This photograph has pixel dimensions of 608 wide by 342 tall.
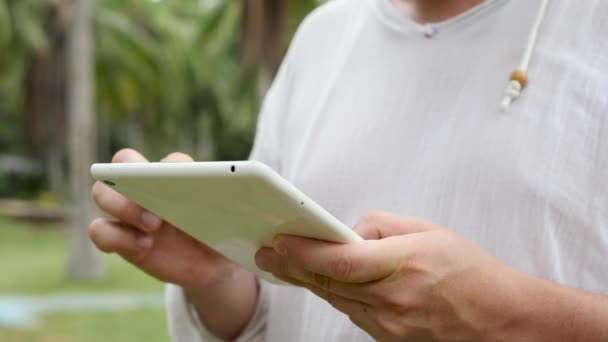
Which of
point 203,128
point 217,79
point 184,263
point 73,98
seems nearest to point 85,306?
point 73,98

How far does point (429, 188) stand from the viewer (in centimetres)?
85

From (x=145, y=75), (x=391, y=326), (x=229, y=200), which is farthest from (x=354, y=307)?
(x=145, y=75)

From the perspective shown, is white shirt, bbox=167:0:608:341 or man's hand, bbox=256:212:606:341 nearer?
man's hand, bbox=256:212:606:341

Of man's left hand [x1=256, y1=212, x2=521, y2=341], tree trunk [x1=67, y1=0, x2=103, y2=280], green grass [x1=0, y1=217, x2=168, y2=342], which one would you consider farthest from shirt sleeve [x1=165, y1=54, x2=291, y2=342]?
tree trunk [x1=67, y1=0, x2=103, y2=280]

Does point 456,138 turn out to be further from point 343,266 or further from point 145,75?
point 145,75

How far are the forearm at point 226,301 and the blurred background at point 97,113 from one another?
5.80 meters

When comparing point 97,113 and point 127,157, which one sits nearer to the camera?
point 127,157

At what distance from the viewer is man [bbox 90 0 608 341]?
687 millimetres

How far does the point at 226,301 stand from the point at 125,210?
19 centimetres

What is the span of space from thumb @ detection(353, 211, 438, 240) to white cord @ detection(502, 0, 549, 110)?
0.66 feet

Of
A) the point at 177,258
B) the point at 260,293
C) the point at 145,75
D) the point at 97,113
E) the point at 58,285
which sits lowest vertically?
the point at 97,113

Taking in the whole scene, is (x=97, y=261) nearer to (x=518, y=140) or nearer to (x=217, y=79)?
(x=518, y=140)

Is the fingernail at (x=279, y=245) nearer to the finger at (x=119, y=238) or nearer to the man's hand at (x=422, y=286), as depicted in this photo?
the man's hand at (x=422, y=286)

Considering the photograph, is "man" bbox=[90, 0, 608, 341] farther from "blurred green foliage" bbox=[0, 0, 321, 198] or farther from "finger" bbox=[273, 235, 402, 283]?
"blurred green foliage" bbox=[0, 0, 321, 198]
